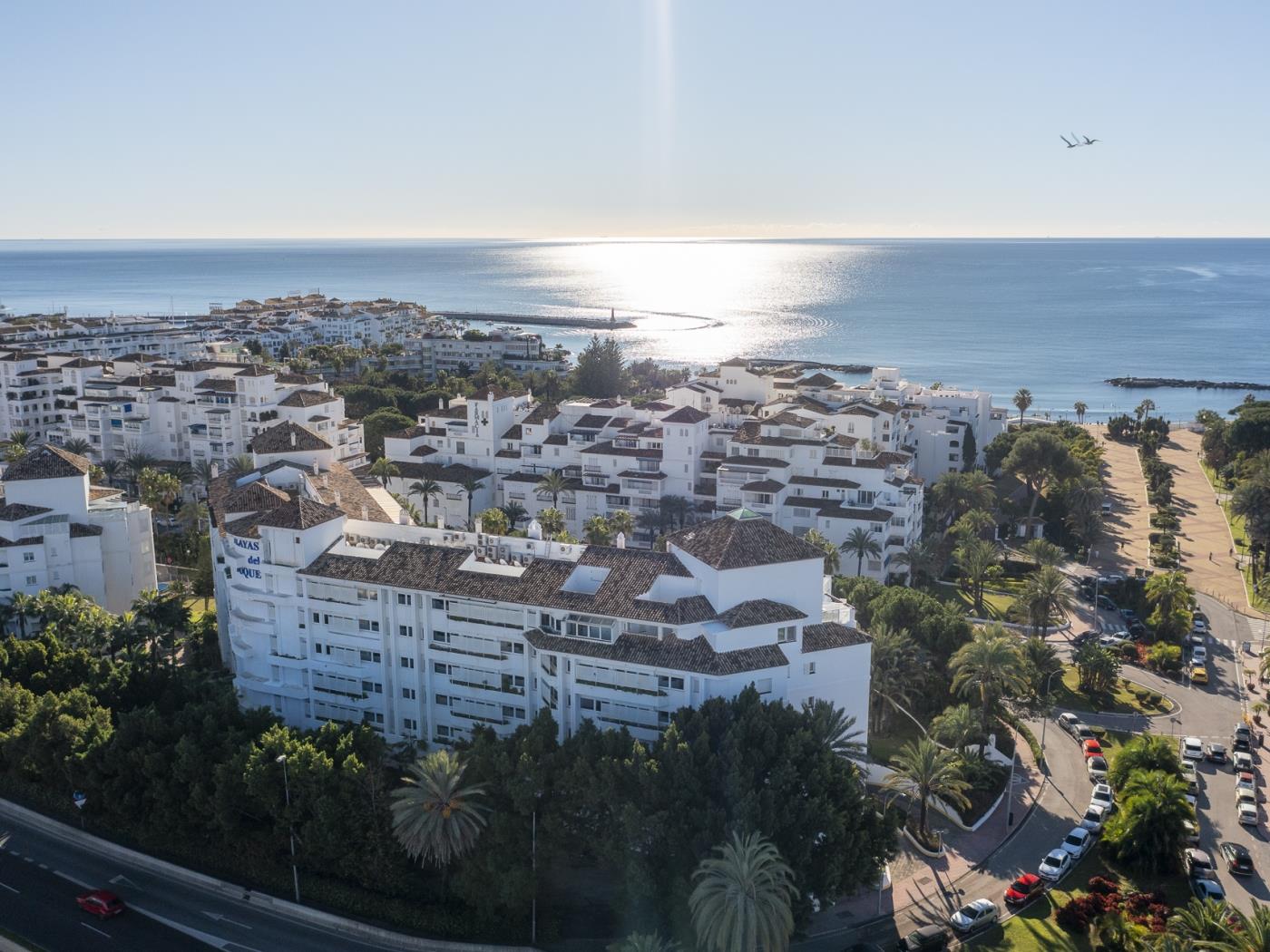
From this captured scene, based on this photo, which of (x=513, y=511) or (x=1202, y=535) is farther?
(x=1202, y=535)

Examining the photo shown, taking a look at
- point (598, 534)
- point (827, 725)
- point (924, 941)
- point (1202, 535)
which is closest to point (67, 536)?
point (598, 534)

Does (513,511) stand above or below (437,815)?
above

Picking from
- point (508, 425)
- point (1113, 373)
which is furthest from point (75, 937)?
point (1113, 373)

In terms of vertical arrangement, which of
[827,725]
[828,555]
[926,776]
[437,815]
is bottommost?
[926,776]

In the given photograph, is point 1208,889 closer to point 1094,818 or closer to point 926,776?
point 1094,818

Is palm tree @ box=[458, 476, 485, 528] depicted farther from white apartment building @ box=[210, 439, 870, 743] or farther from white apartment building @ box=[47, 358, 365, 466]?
white apartment building @ box=[210, 439, 870, 743]

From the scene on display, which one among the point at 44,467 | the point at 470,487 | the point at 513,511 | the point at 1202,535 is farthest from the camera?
the point at 1202,535

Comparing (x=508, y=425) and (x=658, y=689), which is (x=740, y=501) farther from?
(x=658, y=689)
